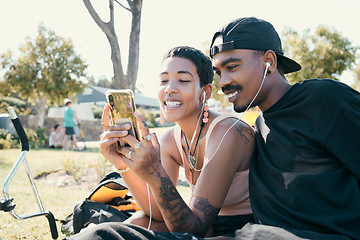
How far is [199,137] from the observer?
2.55 m

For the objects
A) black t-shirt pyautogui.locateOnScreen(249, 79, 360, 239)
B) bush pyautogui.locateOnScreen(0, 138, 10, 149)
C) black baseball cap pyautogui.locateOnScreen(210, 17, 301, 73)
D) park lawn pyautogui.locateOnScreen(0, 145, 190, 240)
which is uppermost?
black baseball cap pyautogui.locateOnScreen(210, 17, 301, 73)

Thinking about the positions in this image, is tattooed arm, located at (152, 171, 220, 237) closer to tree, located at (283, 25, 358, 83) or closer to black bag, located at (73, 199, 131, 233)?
black bag, located at (73, 199, 131, 233)

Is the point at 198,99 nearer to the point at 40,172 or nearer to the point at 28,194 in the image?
the point at 28,194

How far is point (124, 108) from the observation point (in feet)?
6.14

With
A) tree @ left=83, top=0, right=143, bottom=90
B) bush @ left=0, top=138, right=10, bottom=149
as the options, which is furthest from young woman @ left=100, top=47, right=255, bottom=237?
bush @ left=0, top=138, right=10, bottom=149

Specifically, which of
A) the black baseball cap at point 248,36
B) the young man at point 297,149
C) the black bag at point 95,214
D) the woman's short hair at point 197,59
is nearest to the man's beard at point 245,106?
the young man at point 297,149

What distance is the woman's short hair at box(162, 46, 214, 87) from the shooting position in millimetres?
2518

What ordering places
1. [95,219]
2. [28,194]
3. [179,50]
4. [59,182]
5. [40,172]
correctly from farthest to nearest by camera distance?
[40,172]
[59,182]
[28,194]
[95,219]
[179,50]

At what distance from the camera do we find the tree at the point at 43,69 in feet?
84.5

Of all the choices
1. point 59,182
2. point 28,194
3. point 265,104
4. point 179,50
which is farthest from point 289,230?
point 59,182

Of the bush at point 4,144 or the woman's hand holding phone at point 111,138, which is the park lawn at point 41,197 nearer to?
the woman's hand holding phone at point 111,138

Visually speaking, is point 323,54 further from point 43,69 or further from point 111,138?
point 111,138

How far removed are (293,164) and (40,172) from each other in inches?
361

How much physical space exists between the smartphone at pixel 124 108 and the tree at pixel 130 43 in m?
6.99
